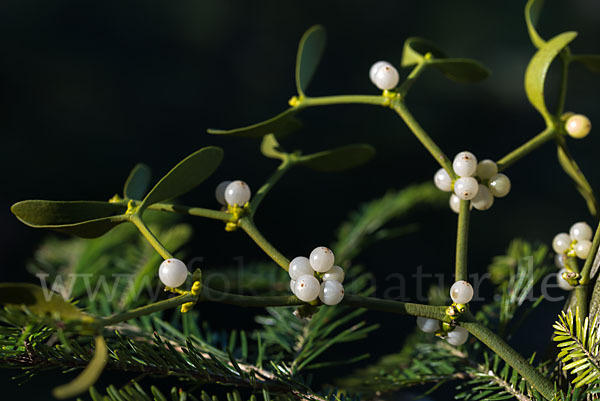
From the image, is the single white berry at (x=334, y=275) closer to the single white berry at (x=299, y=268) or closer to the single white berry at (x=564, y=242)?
the single white berry at (x=299, y=268)

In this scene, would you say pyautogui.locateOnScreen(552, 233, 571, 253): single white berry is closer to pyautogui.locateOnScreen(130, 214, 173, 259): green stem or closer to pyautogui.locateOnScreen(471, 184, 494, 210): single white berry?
pyautogui.locateOnScreen(471, 184, 494, 210): single white berry

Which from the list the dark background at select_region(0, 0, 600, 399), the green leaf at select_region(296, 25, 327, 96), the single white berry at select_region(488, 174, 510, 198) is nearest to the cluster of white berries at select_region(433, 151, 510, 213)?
the single white berry at select_region(488, 174, 510, 198)

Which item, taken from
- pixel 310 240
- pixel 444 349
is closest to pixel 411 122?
pixel 444 349

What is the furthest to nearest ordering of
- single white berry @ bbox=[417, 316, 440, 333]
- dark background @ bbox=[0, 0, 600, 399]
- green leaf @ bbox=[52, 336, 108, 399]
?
dark background @ bbox=[0, 0, 600, 399] → single white berry @ bbox=[417, 316, 440, 333] → green leaf @ bbox=[52, 336, 108, 399]

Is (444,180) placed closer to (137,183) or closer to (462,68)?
(462,68)

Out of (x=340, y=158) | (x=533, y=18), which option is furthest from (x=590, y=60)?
(x=340, y=158)

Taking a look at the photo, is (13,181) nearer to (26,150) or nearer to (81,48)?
(26,150)

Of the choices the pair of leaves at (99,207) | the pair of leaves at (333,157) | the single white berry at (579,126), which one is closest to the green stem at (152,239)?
the pair of leaves at (99,207)
